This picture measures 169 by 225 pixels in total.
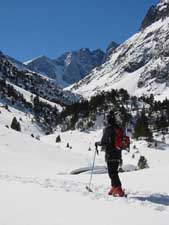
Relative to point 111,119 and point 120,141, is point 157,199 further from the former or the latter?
point 111,119

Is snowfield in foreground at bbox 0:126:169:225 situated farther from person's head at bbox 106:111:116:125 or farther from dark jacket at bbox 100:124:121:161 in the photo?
person's head at bbox 106:111:116:125

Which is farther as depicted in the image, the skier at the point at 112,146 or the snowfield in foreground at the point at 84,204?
the skier at the point at 112,146

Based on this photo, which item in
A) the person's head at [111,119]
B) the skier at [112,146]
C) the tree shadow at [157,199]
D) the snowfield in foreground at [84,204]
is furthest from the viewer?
the person's head at [111,119]

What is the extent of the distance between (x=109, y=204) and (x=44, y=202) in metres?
1.65

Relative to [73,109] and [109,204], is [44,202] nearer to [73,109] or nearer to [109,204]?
[109,204]

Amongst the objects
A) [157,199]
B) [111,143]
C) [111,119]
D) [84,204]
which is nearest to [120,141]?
[111,143]

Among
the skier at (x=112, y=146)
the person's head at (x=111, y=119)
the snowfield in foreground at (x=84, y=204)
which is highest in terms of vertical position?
the person's head at (x=111, y=119)

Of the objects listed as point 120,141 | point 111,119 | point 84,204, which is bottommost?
point 84,204

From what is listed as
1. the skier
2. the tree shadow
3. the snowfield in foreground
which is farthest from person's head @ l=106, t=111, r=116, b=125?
the tree shadow

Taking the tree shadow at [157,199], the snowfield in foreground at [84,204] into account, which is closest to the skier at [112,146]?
the snowfield in foreground at [84,204]

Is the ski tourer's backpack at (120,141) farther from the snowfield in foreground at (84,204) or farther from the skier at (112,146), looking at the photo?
the snowfield in foreground at (84,204)

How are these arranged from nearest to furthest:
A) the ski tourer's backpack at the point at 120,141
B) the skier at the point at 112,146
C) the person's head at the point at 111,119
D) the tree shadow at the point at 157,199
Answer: the tree shadow at the point at 157,199 < the ski tourer's backpack at the point at 120,141 < the skier at the point at 112,146 < the person's head at the point at 111,119

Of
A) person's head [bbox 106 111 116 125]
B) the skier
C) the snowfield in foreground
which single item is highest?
person's head [bbox 106 111 116 125]

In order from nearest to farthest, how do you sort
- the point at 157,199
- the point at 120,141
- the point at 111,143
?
the point at 157,199 → the point at 120,141 → the point at 111,143
